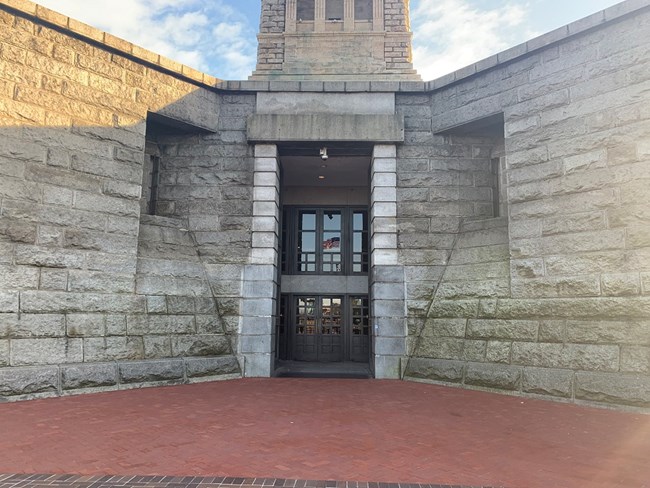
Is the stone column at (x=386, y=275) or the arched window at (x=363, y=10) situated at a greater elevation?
the arched window at (x=363, y=10)

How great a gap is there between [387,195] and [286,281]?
5.64 metres

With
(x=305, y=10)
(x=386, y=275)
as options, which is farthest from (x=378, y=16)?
(x=386, y=275)

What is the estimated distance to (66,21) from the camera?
835cm

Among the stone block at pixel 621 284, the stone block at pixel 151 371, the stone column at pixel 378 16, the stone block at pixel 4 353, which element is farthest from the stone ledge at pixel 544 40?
the stone block at pixel 4 353

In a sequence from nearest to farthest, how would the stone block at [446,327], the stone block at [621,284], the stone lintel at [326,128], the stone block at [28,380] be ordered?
1. the stone block at [28,380]
2. the stone block at [621,284]
3. the stone block at [446,327]
4. the stone lintel at [326,128]

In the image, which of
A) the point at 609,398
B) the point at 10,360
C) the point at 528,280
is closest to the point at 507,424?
the point at 609,398

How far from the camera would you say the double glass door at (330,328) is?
14.5 m

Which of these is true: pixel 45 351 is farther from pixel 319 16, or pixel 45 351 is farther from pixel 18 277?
pixel 319 16

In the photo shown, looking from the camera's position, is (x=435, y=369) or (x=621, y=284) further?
(x=435, y=369)

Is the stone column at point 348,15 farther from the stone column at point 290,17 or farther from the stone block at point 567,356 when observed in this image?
the stone block at point 567,356

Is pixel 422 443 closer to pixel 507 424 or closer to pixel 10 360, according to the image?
A: pixel 507 424

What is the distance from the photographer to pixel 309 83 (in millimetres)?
10586

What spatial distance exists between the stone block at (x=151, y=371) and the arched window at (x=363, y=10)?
11965 mm

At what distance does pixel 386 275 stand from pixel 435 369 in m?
2.18
